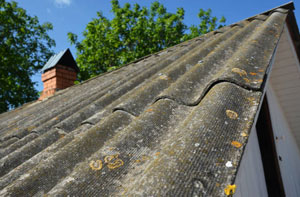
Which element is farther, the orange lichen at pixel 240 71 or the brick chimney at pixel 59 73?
the brick chimney at pixel 59 73

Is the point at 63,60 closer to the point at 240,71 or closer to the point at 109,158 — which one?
the point at 240,71

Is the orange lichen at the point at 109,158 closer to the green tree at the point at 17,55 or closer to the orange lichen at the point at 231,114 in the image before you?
the orange lichen at the point at 231,114

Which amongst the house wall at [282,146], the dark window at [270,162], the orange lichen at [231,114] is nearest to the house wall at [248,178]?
the dark window at [270,162]

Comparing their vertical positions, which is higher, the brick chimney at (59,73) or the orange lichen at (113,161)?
the brick chimney at (59,73)

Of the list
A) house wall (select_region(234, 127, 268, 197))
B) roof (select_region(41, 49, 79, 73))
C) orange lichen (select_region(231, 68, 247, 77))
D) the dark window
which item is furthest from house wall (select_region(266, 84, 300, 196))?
roof (select_region(41, 49, 79, 73))

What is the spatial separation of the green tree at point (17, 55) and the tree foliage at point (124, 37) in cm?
333

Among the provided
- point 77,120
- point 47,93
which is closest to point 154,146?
point 77,120

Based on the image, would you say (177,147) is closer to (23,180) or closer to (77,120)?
(23,180)

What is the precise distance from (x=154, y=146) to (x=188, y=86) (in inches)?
26.5

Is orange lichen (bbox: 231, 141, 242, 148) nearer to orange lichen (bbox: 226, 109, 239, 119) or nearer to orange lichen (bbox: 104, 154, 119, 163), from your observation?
orange lichen (bbox: 226, 109, 239, 119)

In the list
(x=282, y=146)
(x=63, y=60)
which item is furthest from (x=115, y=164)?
(x=63, y=60)

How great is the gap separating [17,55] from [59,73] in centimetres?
1500

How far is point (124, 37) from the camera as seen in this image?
77.5 feet

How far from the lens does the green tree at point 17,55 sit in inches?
780
